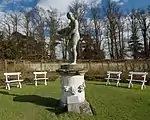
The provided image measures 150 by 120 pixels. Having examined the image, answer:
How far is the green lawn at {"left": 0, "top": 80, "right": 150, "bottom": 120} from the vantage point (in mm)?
10234

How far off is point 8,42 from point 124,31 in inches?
870

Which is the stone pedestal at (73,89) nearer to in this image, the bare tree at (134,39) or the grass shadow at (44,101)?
the grass shadow at (44,101)

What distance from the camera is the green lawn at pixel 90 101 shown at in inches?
403

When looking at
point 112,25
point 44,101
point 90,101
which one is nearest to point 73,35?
point 90,101

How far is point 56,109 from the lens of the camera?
1092 centimetres

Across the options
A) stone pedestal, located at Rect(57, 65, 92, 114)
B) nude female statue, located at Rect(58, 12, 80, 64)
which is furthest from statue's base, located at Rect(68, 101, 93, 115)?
nude female statue, located at Rect(58, 12, 80, 64)

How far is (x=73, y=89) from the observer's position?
10.9 m

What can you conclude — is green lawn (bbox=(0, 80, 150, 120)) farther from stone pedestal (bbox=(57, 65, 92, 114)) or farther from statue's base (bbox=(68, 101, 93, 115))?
stone pedestal (bbox=(57, 65, 92, 114))

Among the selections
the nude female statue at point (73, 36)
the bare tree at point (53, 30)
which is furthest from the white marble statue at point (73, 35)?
the bare tree at point (53, 30)

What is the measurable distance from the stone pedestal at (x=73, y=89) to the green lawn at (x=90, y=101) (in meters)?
0.42

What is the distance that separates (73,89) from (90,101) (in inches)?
56.8

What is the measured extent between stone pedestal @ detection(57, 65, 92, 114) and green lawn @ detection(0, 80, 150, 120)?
419 mm

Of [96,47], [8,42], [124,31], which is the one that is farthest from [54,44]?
[124,31]

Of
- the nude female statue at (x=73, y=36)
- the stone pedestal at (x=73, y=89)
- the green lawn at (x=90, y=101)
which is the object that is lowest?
the green lawn at (x=90, y=101)
